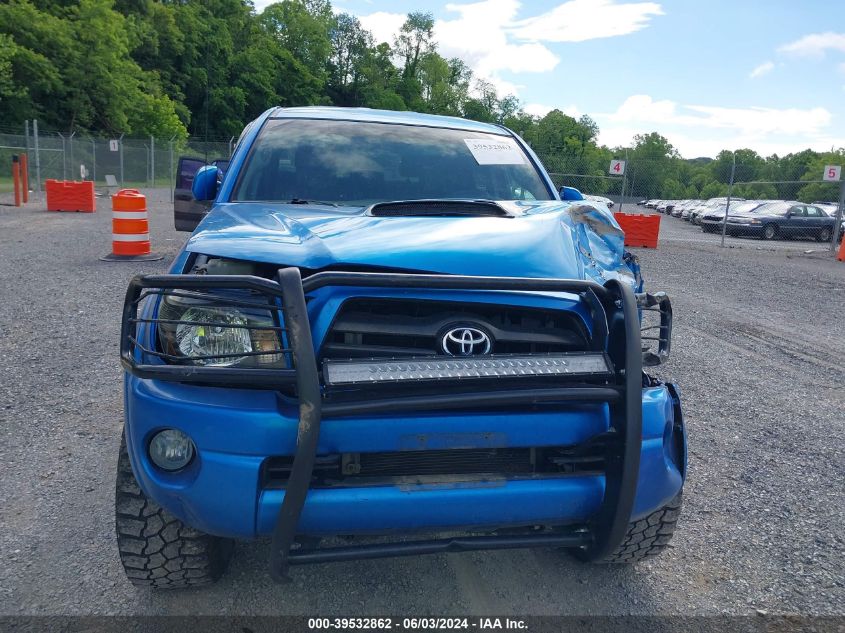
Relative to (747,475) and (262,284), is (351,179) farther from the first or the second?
(747,475)

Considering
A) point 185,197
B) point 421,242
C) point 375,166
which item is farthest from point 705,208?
point 421,242

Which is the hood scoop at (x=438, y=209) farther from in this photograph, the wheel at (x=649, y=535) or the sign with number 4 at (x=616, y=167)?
the sign with number 4 at (x=616, y=167)

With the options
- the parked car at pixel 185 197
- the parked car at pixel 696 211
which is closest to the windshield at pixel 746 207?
the parked car at pixel 696 211

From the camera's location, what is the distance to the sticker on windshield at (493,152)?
4078mm

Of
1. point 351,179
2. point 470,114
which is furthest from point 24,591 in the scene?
point 470,114

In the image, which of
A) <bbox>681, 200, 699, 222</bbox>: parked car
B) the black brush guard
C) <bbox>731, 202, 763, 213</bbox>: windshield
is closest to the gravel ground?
the black brush guard

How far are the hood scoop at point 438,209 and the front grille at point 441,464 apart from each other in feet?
3.75

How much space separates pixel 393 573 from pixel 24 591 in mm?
1372

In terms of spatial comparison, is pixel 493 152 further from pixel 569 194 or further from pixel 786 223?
pixel 786 223

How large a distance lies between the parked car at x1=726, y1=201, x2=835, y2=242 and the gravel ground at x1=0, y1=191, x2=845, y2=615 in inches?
707

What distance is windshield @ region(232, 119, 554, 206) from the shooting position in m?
3.68

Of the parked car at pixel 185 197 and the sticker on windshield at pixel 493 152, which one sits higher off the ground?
the sticker on windshield at pixel 493 152

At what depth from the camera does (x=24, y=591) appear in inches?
104

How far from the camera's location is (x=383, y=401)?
2.06 meters
